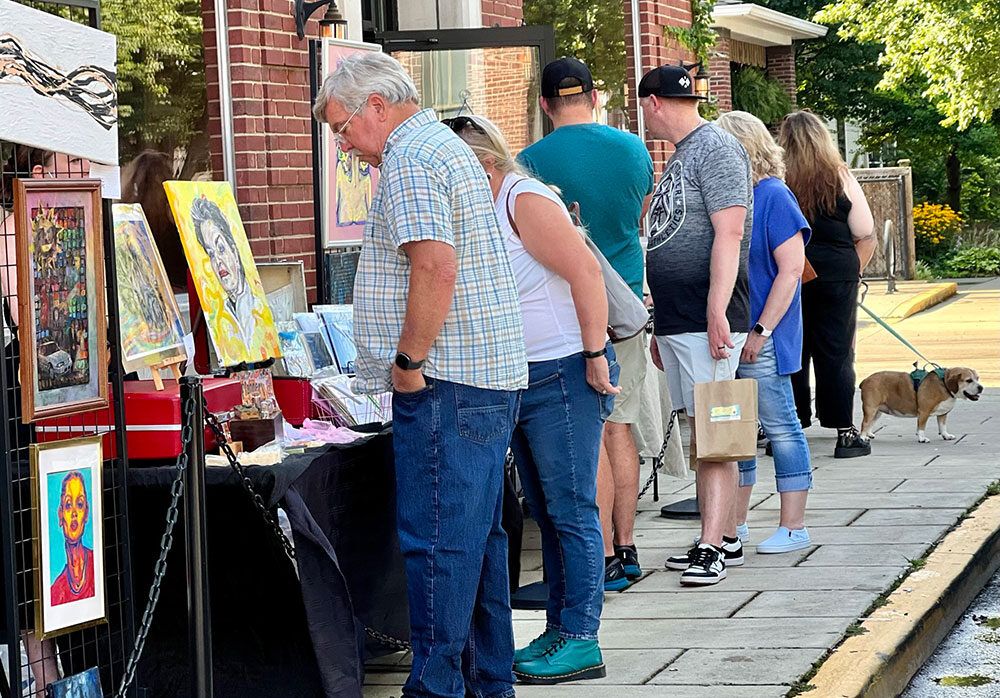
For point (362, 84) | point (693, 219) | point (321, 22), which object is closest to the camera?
point (362, 84)

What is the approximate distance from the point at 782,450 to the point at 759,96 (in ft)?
64.1

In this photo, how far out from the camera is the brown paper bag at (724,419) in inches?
225

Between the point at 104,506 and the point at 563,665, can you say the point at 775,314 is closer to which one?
the point at 563,665

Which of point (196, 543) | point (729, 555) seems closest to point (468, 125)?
point (196, 543)

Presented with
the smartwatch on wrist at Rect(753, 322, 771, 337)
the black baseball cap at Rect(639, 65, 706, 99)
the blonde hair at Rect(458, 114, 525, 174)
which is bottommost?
the smartwatch on wrist at Rect(753, 322, 771, 337)

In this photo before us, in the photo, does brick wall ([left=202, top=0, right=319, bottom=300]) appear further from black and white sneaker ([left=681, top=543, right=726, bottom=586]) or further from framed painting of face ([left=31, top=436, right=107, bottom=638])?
framed painting of face ([left=31, top=436, right=107, bottom=638])

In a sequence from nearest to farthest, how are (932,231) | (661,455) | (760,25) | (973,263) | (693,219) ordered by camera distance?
(693,219) < (661,455) < (760,25) < (973,263) < (932,231)

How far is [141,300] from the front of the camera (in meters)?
4.37

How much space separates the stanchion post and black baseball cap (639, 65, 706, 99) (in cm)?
260

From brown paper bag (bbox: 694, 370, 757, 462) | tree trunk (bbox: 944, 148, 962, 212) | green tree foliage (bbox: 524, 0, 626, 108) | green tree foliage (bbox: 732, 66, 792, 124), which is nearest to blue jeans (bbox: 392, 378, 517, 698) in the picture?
brown paper bag (bbox: 694, 370, 757, 462)

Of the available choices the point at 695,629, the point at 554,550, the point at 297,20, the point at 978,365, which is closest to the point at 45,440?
the point at 554,550

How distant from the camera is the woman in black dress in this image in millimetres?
8266

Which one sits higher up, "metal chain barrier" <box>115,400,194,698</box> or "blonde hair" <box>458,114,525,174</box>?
"blonde hair" <box>458,114,525,174</box>

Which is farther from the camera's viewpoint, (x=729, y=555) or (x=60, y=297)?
(x=729, y=555)
